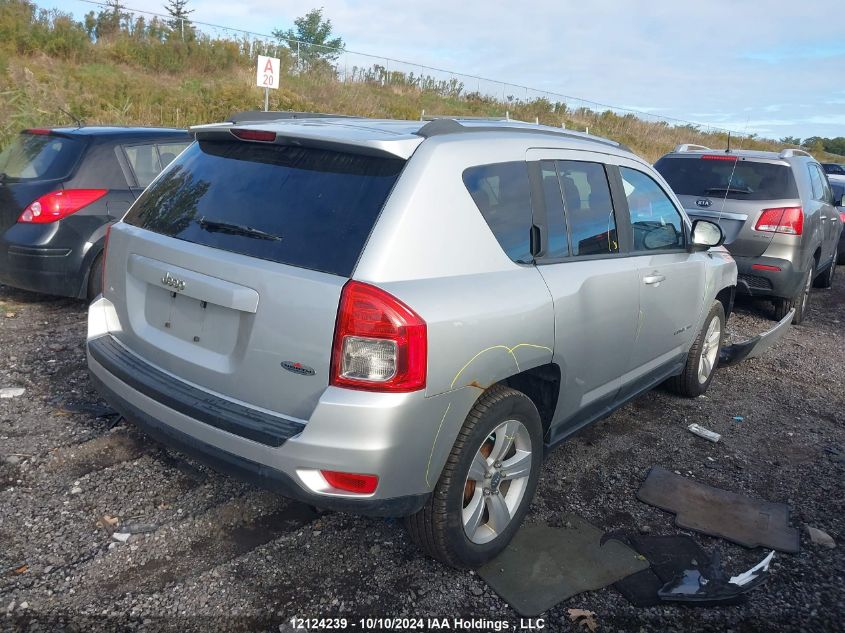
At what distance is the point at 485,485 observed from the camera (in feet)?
9.78

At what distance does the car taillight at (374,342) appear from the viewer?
2.39 m

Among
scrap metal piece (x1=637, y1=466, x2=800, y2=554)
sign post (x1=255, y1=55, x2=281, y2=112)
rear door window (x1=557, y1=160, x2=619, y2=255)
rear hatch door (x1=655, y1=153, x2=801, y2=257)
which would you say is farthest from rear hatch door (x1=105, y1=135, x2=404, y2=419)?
sign post (x1=255, y1=55, x2=281, y2=112)

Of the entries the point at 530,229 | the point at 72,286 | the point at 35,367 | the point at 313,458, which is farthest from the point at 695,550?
the point at 72,286

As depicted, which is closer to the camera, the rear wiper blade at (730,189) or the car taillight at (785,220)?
the car taillight at (785,220)

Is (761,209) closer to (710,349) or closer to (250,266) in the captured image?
(710,349)

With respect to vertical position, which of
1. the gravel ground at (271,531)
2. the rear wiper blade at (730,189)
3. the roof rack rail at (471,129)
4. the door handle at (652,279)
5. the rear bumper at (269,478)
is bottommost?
the gravel ground at (271,531)

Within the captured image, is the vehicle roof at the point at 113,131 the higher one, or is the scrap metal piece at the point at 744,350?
the vehicle roof at the point at 113,131

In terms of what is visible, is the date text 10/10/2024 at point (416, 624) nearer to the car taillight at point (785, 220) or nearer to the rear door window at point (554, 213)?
the rear door window at point (554, 213)

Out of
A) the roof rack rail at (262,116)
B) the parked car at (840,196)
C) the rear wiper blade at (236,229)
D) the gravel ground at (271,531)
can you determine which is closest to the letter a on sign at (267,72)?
the gravel ground at (271,531)

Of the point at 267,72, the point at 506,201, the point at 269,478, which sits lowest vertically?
the point at 269,478

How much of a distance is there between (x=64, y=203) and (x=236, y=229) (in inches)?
158

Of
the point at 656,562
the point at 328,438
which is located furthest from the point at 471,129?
the point at 656,562

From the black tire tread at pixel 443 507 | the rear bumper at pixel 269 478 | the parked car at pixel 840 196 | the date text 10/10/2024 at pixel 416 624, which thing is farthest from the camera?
the parked car at pixel 840 196

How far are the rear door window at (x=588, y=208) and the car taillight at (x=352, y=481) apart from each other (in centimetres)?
163
